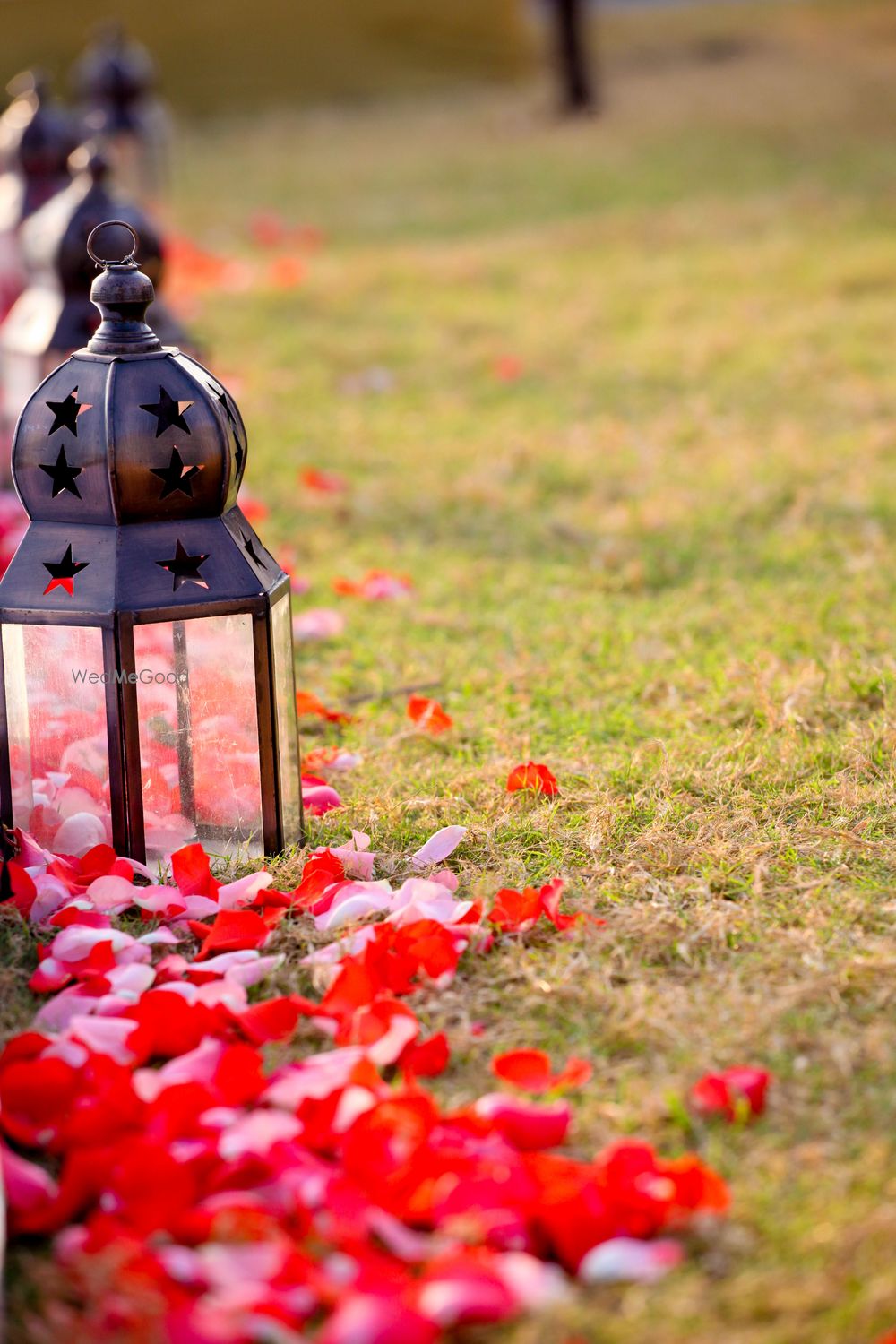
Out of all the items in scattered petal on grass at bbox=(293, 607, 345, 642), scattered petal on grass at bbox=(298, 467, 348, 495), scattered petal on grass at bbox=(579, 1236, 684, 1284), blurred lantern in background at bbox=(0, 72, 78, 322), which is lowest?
scattered petal on grass at bbox=(579, 1236, 684, 1284)

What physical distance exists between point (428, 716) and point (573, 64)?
16.1m

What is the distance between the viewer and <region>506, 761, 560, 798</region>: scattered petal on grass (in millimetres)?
2754

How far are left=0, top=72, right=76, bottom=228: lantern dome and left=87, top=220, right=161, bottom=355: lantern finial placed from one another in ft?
11.3

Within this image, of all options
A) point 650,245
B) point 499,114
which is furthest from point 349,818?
point 499,114

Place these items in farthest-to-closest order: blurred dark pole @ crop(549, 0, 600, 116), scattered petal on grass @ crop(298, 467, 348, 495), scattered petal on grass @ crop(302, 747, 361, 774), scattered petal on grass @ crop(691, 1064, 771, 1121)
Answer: blurred dark pole @ crop(549, 0, 600, 116)
scattered petal on grass @ crop(298, 467, 348, 495)
scattered petal on grass @ crop(302, 747, 361, 774)
scattered petal on grass @ crop(691, 1064, 771, 1121)

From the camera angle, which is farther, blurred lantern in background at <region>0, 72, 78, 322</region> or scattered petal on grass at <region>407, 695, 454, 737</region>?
blurred lantern in background at <region>0, 72, 78, 322</region>

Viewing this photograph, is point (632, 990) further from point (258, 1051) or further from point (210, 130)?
point (210, 130)

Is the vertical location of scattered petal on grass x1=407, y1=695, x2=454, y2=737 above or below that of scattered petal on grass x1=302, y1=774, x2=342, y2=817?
above

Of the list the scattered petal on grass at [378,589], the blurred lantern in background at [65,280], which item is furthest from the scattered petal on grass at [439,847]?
the blurred lantern in background at [65,280]

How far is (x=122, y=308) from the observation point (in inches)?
94.1

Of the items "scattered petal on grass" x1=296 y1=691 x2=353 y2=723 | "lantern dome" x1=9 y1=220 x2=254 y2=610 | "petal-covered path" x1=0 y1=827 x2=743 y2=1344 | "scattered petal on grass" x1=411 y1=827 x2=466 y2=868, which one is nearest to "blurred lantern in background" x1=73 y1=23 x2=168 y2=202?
"scattered petal on grass" x1=296 y1=691 x2=353 y2=723

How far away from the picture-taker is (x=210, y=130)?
19.8m

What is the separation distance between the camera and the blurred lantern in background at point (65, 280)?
4.14 metres

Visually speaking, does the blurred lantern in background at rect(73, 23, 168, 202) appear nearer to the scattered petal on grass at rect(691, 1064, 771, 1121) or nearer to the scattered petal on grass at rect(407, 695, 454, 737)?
the scattered petal on grass at rect(407, 695, 454, 737)
